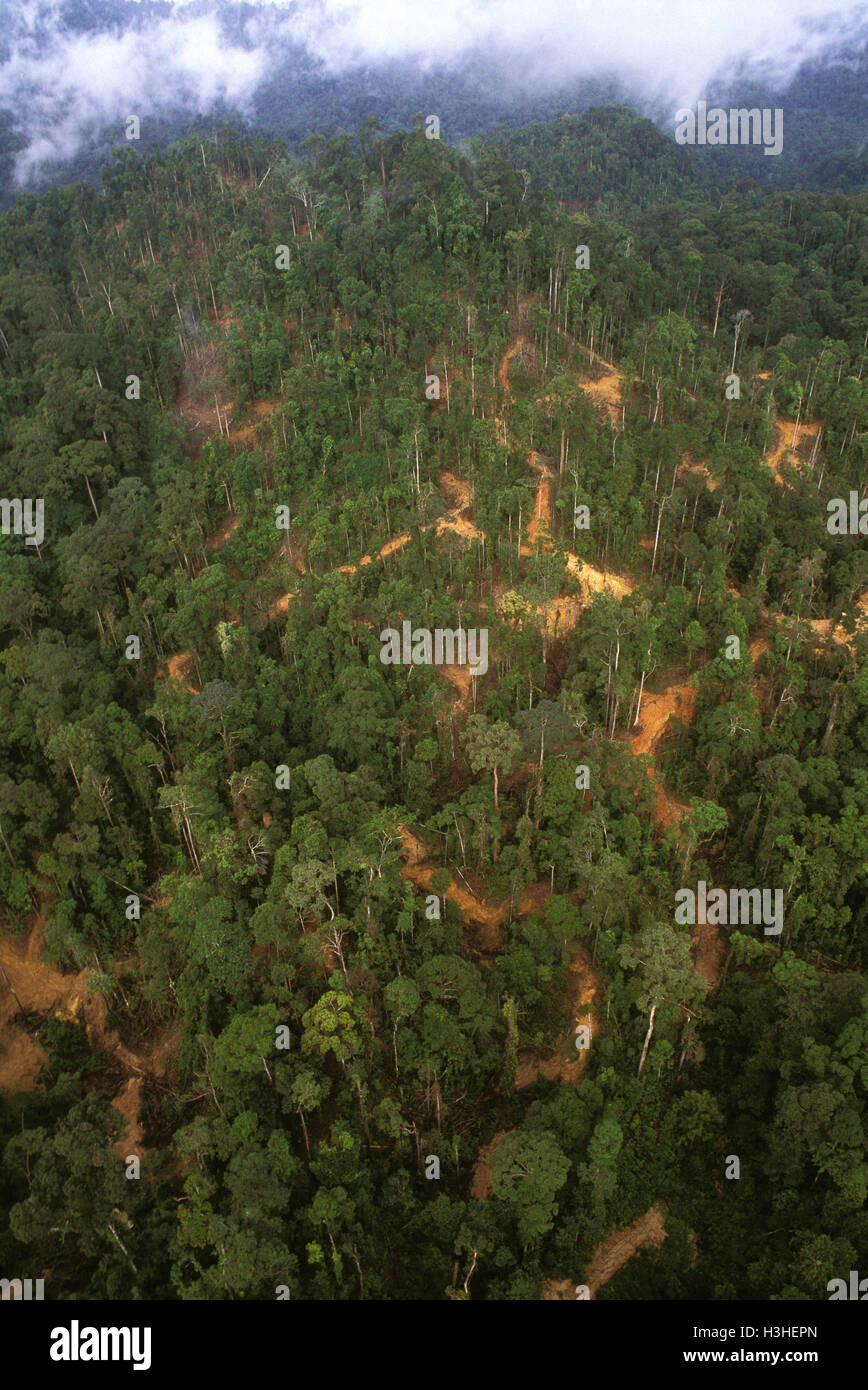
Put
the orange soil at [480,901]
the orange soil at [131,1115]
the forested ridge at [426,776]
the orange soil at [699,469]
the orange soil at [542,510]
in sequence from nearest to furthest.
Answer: the forested ridge at [426,776] → the orange soil at [131,1115] → the orange soil at [480,901] → the orange soil at [542,510] → the orange soil at [699,469]

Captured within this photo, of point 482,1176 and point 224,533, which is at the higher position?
point 224,533

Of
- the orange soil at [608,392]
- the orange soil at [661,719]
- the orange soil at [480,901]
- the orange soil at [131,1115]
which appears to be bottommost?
the orange soil at [131,1115]

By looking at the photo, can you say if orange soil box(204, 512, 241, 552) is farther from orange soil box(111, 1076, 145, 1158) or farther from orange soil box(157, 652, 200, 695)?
orange soil box(111, 1076, 145, 1158)

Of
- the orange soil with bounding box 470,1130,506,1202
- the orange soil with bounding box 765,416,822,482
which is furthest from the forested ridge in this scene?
the orange soil with bounding box 765,416,822,482

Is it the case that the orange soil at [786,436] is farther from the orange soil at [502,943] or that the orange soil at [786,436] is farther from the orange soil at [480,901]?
the orange soil at [502,943]

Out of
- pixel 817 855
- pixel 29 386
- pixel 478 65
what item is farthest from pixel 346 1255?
pixel 478 65

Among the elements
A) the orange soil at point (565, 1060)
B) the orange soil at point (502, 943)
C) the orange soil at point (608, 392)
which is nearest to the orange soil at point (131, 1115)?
the orange soil at point (502, 943)

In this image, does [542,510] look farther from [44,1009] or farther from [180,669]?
[44,1009]

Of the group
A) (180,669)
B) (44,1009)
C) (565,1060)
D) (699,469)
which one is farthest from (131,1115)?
(699,469)
